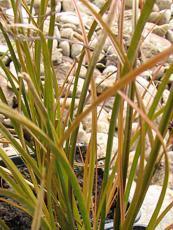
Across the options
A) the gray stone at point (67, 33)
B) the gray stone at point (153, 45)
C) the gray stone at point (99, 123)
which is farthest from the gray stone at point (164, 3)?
the gray stone at point (99, 123)

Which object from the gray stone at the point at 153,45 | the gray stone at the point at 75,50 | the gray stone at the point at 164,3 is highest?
the gray stone at the point at 164,3

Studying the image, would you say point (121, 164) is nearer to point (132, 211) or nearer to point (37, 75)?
point (132, 211)

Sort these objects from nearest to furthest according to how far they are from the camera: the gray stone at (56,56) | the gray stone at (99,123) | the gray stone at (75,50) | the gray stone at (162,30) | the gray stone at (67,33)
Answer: the gray stone at (99,123) < the gray stone at (56,56) < the gray stone at (75,50) < the gray stone at (67,33) < the gray stone at (162,30)

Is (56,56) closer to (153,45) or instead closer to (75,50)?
(75,50)

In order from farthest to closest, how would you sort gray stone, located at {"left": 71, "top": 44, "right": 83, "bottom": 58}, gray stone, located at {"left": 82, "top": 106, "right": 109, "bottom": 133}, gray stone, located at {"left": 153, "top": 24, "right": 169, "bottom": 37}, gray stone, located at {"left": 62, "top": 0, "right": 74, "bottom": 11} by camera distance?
gray stone, located at {"left": 62, "top": 0, "right": 74, "bottom": 11}
gray stone, located at {"left": 153, "top": 24, "right": 169, "bottom": 37}
gray stone, located at {"left": 71, "top": 44, "right": 83, "bottom": 58}
gray stone, located at {"left": 82, "top": 106, "right": 109, "bottom": 133}

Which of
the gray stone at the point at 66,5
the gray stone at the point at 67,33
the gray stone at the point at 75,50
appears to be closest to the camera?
the gray stone at the point at 75,50

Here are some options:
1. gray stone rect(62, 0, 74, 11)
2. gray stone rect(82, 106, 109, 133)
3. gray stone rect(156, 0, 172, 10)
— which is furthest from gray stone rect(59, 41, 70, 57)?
gray stone rect(156, 0, 172, 10)

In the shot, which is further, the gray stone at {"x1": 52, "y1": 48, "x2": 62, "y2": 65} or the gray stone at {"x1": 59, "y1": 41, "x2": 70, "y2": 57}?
the gray stone at {"x1": 59, "y1": 41, "x2": 70, "y2": 57}

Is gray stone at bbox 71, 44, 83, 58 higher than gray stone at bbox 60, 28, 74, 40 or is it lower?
lower

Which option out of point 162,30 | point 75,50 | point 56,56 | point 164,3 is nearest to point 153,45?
point 162,30

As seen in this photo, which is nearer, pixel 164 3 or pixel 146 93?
pixel 146 93

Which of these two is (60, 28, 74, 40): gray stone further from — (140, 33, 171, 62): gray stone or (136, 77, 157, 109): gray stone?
(136, 77, 157, 109): gray stone

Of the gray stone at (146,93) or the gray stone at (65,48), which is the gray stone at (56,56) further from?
the gray stone at (146,93)
